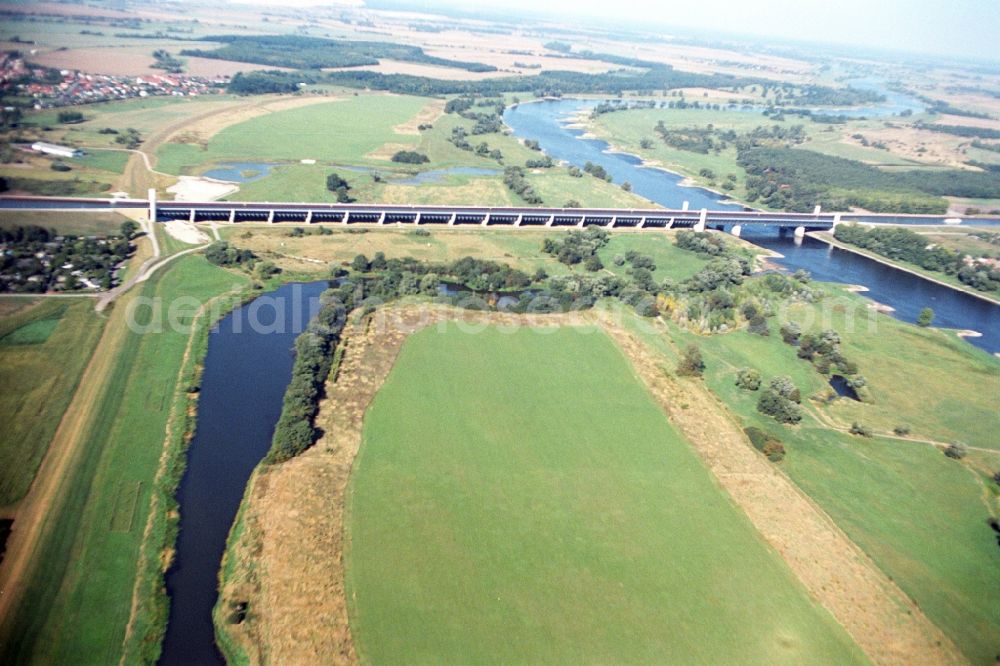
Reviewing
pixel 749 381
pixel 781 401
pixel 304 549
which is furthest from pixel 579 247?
pixel 304 549

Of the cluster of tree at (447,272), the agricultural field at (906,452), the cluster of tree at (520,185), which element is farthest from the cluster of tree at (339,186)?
the agricultural field at (906,452)

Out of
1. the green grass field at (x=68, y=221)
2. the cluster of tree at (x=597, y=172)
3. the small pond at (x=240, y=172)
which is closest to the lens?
the green grass field at (x=68, y=221)

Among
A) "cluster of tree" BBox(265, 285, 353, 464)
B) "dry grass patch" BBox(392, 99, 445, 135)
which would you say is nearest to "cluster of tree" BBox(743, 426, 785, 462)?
"cluster of tree" BBox(265, 285, 353, 464)

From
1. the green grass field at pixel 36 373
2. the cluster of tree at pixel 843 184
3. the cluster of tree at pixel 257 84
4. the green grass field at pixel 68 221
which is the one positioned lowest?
the green grass field at pixel 36 373

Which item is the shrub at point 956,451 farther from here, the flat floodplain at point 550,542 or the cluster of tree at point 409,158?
the cluster of tree at point 409,158

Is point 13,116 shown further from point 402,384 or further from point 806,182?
point 806,182

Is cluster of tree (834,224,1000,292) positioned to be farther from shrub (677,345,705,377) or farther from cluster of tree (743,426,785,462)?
cluster of tree (743,426,785,462)

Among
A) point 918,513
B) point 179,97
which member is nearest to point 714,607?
point 918,513
